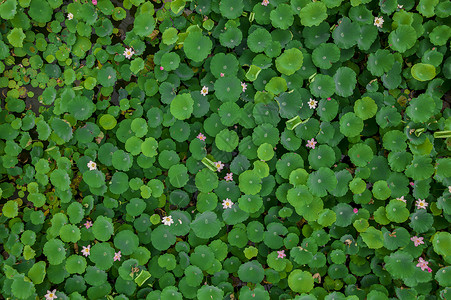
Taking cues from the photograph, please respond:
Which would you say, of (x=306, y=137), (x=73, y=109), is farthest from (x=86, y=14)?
(x=306, y=137)

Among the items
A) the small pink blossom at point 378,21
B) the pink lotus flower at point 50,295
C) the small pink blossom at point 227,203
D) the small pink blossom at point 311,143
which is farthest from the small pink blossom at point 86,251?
the small pink blossom at point 378,21

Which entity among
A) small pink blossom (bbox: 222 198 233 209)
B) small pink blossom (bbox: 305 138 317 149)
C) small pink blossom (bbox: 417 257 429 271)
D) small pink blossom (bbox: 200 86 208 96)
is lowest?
small pink blossom (bbox: 222 198 233 209)

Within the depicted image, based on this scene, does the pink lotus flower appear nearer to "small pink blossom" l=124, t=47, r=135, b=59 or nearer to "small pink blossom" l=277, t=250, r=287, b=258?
"small pink blossom" l=277, t=250, r=287, b=258

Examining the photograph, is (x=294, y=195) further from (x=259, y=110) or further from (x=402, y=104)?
(x=402, y=104)

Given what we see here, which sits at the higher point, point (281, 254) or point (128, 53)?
point (128, 53)

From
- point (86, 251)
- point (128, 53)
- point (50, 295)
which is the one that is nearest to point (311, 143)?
point (128, 53)

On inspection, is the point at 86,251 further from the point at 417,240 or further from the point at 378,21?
the point at 378,21

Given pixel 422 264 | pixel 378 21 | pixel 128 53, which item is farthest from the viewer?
pixel 128 53

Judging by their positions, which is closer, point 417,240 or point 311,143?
point 417,240

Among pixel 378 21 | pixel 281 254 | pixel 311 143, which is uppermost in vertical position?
pixel 378 21

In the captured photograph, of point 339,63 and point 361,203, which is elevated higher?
point 339,63

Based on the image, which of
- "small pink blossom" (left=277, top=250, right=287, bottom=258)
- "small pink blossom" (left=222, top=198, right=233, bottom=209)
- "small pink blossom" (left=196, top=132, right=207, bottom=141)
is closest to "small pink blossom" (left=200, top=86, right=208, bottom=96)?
"small pink blossom" (left=196, top=132, right=207, bottom=141)
